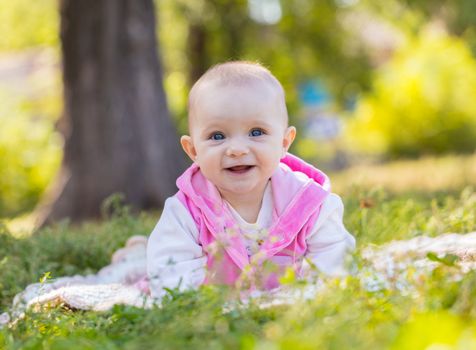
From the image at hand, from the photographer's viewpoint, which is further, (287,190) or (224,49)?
(224,49)

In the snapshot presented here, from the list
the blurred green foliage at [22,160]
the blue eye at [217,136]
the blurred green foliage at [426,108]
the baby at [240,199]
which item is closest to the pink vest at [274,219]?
the baby at [240,199]

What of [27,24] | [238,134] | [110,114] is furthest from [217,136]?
[27,24]

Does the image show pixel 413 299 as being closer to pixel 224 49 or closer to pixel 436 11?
pixel 436 11

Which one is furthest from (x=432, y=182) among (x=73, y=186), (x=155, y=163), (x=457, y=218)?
(x=457, y=218)

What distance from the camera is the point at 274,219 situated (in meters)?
2.98

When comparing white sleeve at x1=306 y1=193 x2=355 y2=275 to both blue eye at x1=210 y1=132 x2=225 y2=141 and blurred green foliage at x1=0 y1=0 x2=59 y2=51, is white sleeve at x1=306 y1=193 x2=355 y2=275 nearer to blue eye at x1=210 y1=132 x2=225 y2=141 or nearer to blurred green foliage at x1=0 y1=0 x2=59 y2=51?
blue eye at x1=210 y1=132 x2=225 y2=141

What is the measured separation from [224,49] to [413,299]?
420 inches

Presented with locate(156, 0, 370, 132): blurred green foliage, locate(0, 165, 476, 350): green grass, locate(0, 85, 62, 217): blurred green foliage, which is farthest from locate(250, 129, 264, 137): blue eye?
locate(156, 0, 370, 132): blurred green foliage

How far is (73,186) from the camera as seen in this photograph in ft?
23.3

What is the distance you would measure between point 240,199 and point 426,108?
401 inches

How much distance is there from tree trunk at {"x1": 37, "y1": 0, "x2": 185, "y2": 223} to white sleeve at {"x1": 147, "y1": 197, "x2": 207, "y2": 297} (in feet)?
13.2

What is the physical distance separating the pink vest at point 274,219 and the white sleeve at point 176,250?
0.13 feet

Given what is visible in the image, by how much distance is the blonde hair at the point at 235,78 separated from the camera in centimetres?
283

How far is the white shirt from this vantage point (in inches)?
108
